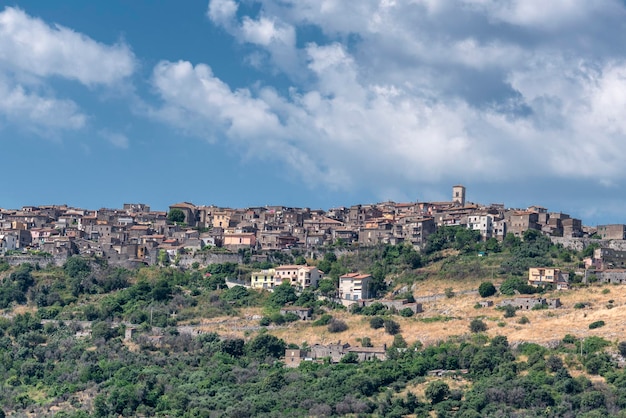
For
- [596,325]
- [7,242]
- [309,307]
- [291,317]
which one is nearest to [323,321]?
[291,317]

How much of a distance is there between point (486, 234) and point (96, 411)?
30.4m

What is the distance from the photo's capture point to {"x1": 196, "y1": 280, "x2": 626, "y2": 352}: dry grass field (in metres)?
67.2

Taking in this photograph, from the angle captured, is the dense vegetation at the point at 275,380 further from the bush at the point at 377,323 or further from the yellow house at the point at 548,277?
the yellow house at the point at 548,277

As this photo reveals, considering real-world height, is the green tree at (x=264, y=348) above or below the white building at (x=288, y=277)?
below

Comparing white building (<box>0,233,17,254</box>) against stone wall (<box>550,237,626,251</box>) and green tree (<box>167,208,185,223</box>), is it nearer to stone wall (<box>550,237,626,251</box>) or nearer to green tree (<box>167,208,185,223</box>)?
green tree (<box>167,208,185,223</box>)

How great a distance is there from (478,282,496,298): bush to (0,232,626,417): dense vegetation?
84 millimetres

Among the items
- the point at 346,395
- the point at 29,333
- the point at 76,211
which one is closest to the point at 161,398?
the point at 346,395

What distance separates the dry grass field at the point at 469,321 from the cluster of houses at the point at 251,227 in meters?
8.11

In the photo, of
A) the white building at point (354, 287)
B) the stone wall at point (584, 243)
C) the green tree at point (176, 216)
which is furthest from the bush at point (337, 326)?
the green tree at point (176, 216)

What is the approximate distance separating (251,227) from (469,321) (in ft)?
85.5

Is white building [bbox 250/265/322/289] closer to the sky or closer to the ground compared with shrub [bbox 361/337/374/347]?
closer to the sky

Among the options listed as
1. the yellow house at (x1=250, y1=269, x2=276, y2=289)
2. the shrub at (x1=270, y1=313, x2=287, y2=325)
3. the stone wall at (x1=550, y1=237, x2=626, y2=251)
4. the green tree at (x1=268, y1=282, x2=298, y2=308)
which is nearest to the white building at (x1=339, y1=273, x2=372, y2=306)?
the green tree at (x1=268, y1=282, x2=298, y2=308)

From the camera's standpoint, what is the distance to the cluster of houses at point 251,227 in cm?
8606

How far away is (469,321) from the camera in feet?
230
